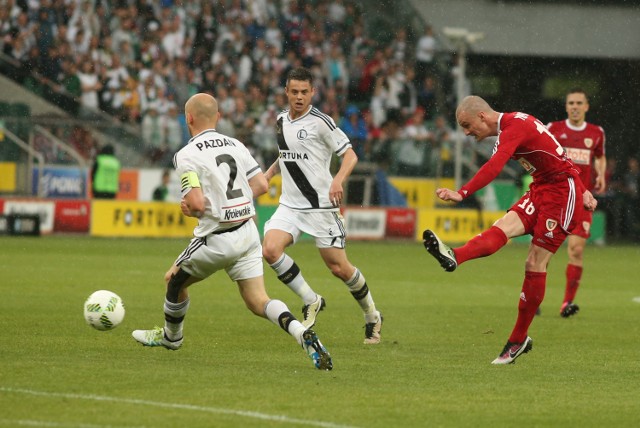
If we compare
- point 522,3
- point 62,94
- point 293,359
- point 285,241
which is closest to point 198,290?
point 285,241

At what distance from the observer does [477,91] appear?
1340 inches

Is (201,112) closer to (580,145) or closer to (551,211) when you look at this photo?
(551,211)

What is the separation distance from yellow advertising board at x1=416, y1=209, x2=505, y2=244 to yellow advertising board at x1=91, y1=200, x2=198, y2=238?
5.06 metres

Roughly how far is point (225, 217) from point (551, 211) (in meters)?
2.55

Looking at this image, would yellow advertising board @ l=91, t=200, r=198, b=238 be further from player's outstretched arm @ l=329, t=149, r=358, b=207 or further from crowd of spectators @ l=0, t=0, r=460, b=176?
player's outstretched arm @ l=329, t=149, r=358, b=207

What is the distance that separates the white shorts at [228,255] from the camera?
855 cm

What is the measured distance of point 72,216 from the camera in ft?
79.5

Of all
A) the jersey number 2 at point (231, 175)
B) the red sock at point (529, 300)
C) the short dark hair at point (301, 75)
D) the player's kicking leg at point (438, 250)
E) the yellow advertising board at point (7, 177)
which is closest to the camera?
the jersey number 2 at point (231, 175)

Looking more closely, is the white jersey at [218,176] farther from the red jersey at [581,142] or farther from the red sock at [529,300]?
the red jersey at [581,142]

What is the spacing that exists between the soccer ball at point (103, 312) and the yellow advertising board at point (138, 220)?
1527 centimetres

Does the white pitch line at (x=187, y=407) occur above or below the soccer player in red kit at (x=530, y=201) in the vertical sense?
below

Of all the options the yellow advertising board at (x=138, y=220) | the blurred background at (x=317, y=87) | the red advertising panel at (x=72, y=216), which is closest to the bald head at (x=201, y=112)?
the blurred background at (x=317, y=87)

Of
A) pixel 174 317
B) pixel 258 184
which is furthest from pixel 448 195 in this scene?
pixel 174 317

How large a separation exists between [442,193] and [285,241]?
2471 millimetres
